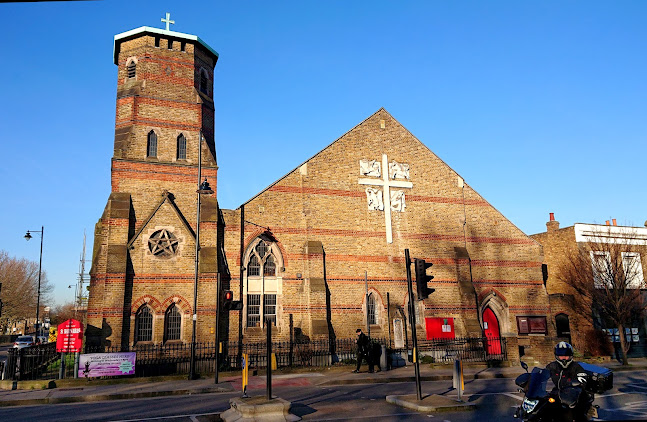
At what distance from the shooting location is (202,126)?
24984 mm

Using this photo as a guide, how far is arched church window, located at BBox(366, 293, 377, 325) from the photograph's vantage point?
2534 cm

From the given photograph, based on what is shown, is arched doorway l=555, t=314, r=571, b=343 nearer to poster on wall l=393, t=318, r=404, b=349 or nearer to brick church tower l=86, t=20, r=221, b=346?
poster on wall l=393, t=318, r=404, b=349

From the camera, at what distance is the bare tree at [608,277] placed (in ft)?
82.4

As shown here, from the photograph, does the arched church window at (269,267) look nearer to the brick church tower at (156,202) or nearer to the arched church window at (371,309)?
the brick church tower at (156,202)

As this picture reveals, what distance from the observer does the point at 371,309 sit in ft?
83.8

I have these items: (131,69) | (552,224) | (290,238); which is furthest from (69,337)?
(552,224)

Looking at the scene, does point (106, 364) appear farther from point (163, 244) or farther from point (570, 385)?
point (570, 385)

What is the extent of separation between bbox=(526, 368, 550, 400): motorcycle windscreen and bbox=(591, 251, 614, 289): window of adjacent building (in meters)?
21.5

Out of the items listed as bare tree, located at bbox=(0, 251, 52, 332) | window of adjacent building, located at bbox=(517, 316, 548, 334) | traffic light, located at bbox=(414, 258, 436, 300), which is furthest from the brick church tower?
bare tree, located at bbox=(0, 251, 52, 332)

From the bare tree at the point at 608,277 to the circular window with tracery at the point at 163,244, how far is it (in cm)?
2117

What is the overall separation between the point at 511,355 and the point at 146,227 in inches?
673

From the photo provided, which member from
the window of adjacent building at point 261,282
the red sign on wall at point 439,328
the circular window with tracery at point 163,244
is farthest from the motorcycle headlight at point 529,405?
the red sign on wall at point 439,328

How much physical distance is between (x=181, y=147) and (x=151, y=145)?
1407 millimetres

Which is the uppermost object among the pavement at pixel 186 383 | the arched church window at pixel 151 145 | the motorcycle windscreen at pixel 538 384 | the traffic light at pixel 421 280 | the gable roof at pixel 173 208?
the arched church window at pixel 151 145
